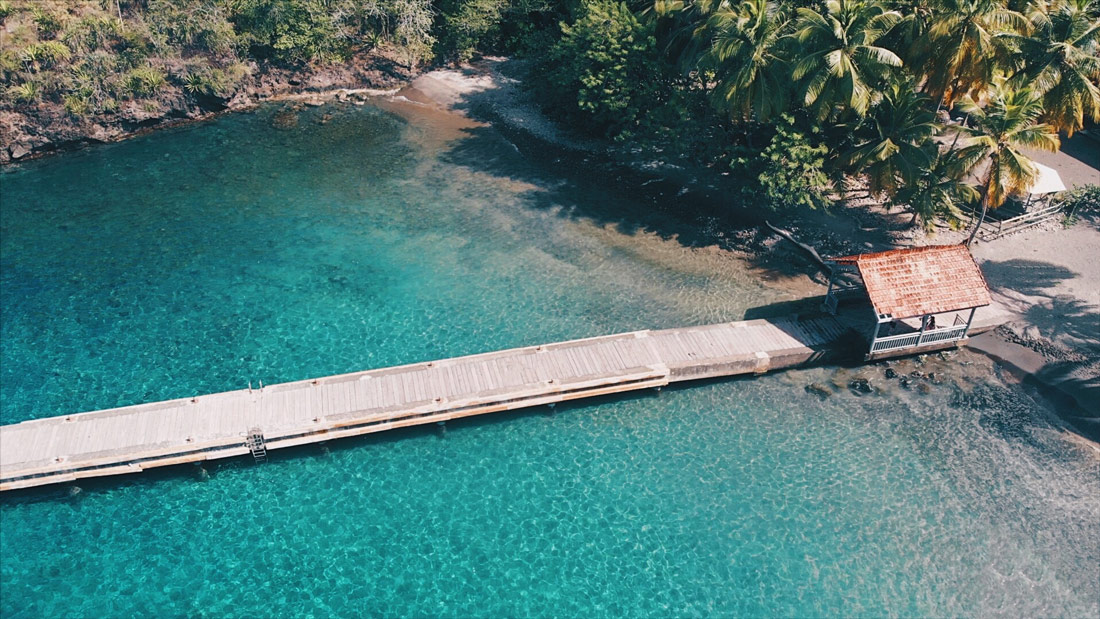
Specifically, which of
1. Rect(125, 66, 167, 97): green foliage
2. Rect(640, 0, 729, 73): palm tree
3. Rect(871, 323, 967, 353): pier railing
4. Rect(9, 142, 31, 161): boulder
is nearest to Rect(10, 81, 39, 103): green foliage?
Rect(9, 142, 31, 161): boulder

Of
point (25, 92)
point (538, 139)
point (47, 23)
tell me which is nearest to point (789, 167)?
point (538, 139)

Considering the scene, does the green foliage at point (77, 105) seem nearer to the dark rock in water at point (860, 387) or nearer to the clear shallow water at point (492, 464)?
the clear shallow water at point (492, 464)

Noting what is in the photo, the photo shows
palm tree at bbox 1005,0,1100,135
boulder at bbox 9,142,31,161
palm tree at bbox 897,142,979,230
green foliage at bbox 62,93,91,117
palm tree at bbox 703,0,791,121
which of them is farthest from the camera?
green foliage at bbox 62,93,91,117

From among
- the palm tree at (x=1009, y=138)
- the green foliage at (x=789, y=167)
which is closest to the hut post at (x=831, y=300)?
the green foliage at (x=789, y=167)

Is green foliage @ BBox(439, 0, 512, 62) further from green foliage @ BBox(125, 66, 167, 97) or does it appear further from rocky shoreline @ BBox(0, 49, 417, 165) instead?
green foliage @ BBox(125, 66, 167, 97)

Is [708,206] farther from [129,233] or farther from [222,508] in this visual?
[129,233]

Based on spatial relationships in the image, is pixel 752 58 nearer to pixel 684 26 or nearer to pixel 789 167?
pixel 789 167
